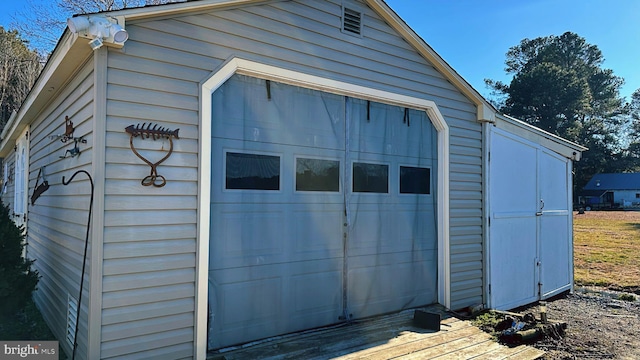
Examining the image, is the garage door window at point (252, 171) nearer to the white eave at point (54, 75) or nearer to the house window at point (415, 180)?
the white eave at point (54, 75)

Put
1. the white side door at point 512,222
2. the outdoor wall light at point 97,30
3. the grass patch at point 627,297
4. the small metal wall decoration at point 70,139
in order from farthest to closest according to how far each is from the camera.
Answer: the grass patch at point 627,297 < the white side door at point 512,222 < the small metal wall decoration at point 70,139 < the outdoor wall light at point 97,30

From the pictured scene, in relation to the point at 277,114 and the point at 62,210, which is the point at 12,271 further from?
the point at 277,114

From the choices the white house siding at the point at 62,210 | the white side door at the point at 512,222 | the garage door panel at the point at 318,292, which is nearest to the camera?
the white house siding at the point at 62,210

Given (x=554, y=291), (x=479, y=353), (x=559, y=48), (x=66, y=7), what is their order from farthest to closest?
(x=559, y=48) → (x=66, y=7) → (x=554, y=291) → (x=479, y=353)

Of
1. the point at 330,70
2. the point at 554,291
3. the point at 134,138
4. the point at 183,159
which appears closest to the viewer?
the point at 134,138

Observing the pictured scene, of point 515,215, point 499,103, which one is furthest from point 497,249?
point 499,103

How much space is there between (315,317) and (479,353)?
1.55m

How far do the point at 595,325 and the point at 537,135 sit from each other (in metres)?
2.74

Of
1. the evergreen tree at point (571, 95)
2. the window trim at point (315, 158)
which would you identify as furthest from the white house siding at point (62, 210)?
the evergreen tree at point (571, 95)

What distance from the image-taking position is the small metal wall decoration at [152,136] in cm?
273

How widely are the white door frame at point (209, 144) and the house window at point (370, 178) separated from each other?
75 centimetres

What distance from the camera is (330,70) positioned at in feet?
12.7

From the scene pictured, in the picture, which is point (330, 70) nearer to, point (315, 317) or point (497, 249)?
point (315, 317)

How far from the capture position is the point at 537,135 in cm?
599
